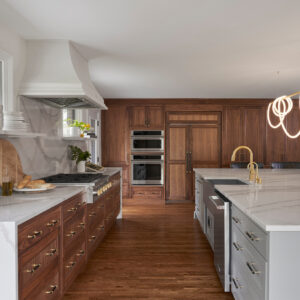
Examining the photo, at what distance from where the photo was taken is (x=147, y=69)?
160 inches

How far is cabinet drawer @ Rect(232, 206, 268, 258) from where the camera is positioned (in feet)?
5.14

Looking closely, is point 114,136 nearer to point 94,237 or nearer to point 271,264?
point 94,237

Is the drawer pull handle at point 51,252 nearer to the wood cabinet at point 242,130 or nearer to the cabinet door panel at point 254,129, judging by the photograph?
the wood cabinet at point 242,130

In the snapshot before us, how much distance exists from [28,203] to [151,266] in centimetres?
163

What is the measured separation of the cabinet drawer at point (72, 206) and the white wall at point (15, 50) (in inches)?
41.8

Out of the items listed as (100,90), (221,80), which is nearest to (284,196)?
(221,80)

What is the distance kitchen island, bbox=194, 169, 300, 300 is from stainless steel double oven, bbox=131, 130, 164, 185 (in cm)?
399

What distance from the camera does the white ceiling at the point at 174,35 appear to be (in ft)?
7.27

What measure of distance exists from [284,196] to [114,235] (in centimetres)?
255

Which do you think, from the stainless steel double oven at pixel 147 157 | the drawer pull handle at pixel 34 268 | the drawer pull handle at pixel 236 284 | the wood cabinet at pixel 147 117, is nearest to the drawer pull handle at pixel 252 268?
the drawer pull handle at pixel 236 284

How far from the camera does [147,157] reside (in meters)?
6.35

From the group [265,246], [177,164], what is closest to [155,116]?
[177,164]

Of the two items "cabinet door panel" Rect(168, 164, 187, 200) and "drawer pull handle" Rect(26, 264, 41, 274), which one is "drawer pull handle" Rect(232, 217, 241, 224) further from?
"cabinet door panel" Rect(168, 164, 187, 200)

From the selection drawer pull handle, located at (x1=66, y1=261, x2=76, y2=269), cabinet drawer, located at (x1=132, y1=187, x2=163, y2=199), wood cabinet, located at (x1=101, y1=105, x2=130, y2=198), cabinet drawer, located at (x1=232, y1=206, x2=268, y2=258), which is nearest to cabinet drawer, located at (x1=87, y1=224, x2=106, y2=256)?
drawer pull handle, located at (x1=66, y1=261, x2=76, y2=269)
